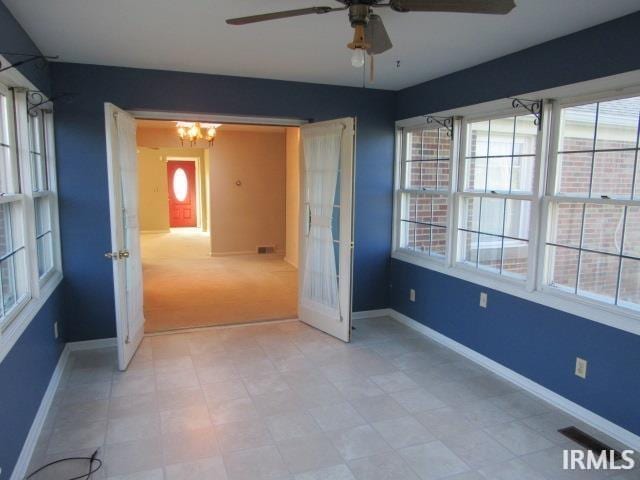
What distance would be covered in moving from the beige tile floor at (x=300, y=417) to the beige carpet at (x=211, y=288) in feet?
2.70

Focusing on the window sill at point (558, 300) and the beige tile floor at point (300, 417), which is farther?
the window sill at point (558, 300)

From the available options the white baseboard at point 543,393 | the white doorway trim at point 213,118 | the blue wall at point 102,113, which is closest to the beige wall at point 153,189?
the white doorway trim at point 213,118

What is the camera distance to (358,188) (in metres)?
4.74

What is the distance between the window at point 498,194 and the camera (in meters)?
3.39

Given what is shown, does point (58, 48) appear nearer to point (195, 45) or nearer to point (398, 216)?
point (195, 45)

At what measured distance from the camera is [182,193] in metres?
13.1

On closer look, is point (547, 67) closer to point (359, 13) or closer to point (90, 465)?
point (359, 13)

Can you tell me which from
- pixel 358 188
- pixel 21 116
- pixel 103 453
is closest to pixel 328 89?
pixel 358 188

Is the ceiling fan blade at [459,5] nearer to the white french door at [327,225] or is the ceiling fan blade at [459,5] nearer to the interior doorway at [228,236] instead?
the white french door at [327,225]

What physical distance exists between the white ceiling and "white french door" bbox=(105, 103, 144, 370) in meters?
0.50

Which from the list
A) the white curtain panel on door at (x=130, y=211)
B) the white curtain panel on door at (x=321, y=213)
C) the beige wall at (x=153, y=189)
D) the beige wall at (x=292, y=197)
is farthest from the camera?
the beige wall at (x=153, y=189)

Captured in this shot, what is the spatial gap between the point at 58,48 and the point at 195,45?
1.00 meters

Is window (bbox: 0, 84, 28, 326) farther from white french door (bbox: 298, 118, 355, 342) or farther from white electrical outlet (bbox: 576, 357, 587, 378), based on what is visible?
white electrical outlet (bbox: 576, 357, 587, 378)

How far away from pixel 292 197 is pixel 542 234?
5.45 meters
